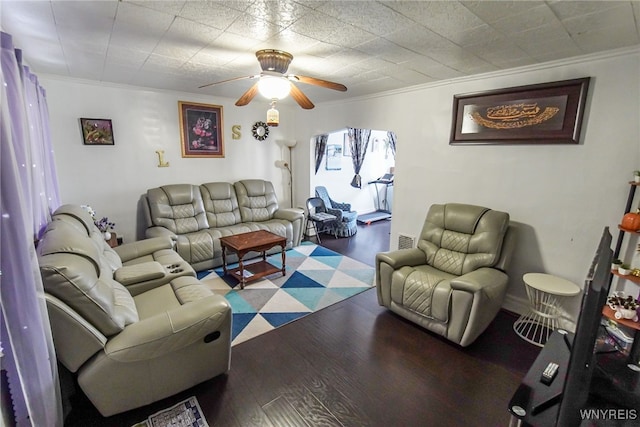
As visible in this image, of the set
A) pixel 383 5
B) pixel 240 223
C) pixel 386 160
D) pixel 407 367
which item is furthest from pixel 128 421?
pixel 386 160

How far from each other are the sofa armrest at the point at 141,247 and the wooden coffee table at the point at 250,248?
2.14 feet

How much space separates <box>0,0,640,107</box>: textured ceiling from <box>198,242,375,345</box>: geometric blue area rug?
2413mm

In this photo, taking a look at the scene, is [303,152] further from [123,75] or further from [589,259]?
[589,259]

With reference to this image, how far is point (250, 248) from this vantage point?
348 centimetres

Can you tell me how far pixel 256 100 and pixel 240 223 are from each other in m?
2.14

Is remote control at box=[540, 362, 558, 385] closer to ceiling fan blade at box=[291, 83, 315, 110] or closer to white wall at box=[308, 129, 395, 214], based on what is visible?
ceiling fan blade at box=[291, 83, 315, 110]

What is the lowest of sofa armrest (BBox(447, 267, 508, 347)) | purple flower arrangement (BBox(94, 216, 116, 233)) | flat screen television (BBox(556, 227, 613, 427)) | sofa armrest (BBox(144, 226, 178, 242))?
sofa armrest (BBox(447, 267, 508, 347))

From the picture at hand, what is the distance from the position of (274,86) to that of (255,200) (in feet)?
9.08

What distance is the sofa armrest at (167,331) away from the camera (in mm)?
1604

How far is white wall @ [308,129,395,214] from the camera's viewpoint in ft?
21.4

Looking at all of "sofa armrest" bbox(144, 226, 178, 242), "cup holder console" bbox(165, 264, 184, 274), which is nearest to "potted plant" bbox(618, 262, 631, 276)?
"cup holder console" bbox(165, 264, 184, 274)

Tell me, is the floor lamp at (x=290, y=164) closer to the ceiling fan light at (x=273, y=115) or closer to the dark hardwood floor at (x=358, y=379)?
the ceiling fan light at (x=273, y=115)

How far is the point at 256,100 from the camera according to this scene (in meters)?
4.99

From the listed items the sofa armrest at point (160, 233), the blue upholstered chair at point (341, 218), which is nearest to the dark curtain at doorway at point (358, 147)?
the blue upholstered chair at point (341, 218)
